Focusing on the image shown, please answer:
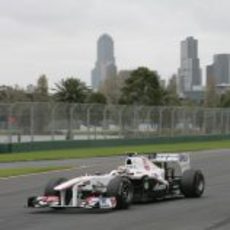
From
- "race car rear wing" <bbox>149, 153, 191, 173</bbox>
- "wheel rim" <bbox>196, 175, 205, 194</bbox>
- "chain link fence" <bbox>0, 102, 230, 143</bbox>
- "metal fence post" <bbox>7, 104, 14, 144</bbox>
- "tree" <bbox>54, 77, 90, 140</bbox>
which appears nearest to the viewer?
"race car rear wing" <bbox>149, 153, 191, 173</bbox>

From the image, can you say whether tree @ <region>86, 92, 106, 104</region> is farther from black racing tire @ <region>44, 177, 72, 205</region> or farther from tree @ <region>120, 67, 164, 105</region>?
black racing tire @ <region>44, 177, 72, 205</region>

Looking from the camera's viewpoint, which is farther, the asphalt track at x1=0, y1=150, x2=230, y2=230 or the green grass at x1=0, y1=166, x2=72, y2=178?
the green grass at x1=0, y1=166, x2=72, y2=178

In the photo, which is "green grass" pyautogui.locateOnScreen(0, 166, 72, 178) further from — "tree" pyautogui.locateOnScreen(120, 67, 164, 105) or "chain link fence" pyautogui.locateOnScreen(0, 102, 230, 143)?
"tree" pyautogui.locateOnScreen(120, 67, 164, 105)

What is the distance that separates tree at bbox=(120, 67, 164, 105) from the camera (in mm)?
95188

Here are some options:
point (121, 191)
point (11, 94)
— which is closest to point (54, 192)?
point (121, 191)

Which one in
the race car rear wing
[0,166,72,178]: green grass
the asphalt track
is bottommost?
[0,166,72,178]: green grass

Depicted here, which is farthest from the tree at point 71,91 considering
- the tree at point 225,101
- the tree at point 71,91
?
the tree at point 225,101

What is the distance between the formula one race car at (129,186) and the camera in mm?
14734

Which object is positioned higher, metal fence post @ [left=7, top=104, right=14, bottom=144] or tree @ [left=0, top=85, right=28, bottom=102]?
tree @ [left=0, top=85, right=28, bottom=102]

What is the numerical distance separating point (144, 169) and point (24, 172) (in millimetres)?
12373

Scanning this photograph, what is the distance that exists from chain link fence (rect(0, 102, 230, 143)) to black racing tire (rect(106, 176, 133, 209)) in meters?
31.0

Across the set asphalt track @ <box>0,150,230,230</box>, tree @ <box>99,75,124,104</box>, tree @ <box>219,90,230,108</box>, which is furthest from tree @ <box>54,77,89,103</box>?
asphalt track @ <box>0,150,230,230</box>

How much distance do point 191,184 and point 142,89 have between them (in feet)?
257

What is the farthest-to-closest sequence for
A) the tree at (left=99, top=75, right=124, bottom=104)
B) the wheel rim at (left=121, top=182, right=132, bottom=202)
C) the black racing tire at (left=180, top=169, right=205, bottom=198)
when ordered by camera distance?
the tree at (left=99, top=75, right=124, bottom=104) → the black racing tire at (left=180, top=169, right=205, bottom=198) → the wheel rim at (left=121, top=182, right=132, bottom=202)
